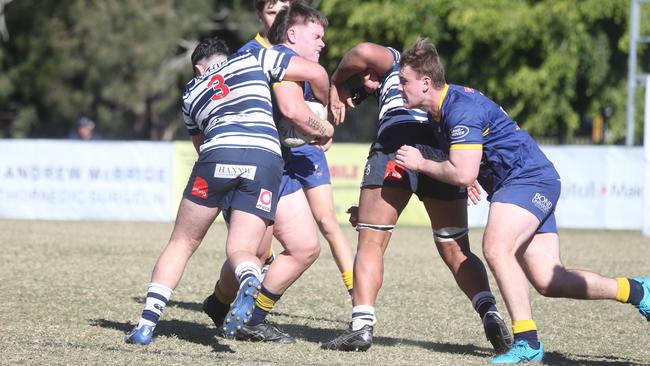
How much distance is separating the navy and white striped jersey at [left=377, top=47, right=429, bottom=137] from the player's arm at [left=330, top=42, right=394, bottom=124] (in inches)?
2.2

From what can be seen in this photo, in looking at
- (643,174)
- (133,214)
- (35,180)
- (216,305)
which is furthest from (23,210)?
(216,305)

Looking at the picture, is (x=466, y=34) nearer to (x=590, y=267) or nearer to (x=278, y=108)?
(x=590, y=267)

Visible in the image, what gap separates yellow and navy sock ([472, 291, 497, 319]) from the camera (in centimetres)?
639

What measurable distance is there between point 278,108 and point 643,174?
460 inches

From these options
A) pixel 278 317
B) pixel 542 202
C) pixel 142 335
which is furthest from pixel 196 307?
pixel 542 202

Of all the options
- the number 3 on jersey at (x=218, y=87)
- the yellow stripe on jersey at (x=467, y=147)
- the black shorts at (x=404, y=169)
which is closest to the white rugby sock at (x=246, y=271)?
the number 3 on jersey at (x=218, y=87)

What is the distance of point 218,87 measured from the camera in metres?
6.05

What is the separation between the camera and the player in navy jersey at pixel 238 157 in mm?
5992

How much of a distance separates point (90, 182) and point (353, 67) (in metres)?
12.5

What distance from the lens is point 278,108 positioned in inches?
243

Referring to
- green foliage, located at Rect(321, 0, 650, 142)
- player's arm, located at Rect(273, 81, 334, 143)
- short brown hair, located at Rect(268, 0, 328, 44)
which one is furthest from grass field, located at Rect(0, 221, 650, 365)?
green foliage, located at Rect(321, 0, 650, 142)

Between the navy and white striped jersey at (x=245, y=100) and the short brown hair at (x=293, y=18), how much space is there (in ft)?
1.10

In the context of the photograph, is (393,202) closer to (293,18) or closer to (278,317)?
(293,18)

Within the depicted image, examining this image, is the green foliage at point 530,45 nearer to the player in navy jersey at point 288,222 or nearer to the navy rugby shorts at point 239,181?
the player in navy jersey at point 288,222
